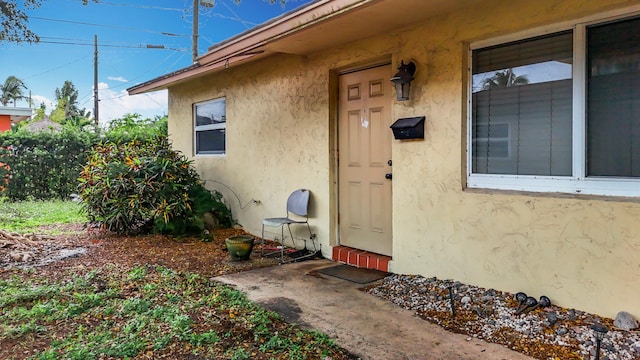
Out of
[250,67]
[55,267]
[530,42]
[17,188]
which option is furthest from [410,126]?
[17,188]

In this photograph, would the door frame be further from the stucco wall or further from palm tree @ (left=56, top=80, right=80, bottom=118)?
palm tree @ (left=56, top=80, right=80, bottom=118)

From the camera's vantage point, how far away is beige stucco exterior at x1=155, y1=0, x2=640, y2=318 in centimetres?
297

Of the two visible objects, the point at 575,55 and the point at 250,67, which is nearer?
the point at 575,55

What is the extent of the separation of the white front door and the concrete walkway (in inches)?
31.2

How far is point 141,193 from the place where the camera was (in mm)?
6059

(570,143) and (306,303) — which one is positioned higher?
(570,143)

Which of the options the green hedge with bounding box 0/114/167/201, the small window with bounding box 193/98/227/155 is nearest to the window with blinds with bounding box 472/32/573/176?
the small window with bounding box 193/98/227/155

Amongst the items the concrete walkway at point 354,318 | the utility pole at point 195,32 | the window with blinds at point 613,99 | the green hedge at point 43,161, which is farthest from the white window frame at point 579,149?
the utility pole at point 195,32

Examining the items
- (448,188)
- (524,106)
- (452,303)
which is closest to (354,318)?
(452,303)

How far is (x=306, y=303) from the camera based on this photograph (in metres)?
3.56

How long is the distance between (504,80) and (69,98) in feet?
139

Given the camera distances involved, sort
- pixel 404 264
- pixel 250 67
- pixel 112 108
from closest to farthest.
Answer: pixel 404 264, pixel 250 67, pixel 112 108

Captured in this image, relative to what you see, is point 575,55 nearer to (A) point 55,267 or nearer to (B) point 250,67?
(B) point 250,67

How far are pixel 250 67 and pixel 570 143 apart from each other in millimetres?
4689
